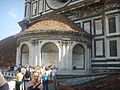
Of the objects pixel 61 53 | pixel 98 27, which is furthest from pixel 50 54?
pixel 98 27

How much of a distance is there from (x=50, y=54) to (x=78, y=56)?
3.64 meters

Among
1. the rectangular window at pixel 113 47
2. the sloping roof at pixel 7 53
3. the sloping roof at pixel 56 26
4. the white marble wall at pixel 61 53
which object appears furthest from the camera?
the sloping roof at pixel 7 53

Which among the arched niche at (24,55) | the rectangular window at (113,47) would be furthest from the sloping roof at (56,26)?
the rectangular window at (113,47)

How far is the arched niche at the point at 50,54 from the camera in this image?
21.9m

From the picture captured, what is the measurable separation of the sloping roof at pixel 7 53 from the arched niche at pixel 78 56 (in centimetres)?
1577

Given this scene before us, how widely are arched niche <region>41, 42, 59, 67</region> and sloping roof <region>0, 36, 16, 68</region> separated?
13718mm

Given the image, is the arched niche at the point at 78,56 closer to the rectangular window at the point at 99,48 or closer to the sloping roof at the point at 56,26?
the rectangular window at the point at 99,48

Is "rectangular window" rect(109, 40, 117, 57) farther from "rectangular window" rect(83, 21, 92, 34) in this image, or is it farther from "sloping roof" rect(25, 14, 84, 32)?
"sloping roof" rect(25, 14, 84, 32)

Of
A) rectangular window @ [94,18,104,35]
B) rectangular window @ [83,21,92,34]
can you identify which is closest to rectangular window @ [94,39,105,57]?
rectangular window @ [94,18,104,35]

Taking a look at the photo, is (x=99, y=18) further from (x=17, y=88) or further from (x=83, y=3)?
(x=17, y=88)

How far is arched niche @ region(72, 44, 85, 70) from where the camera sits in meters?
22.3

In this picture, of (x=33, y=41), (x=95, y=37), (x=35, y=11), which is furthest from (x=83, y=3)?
(x=35, y=11)

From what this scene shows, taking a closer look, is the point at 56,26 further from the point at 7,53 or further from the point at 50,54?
the point at 7,53

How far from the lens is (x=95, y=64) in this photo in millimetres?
22422
